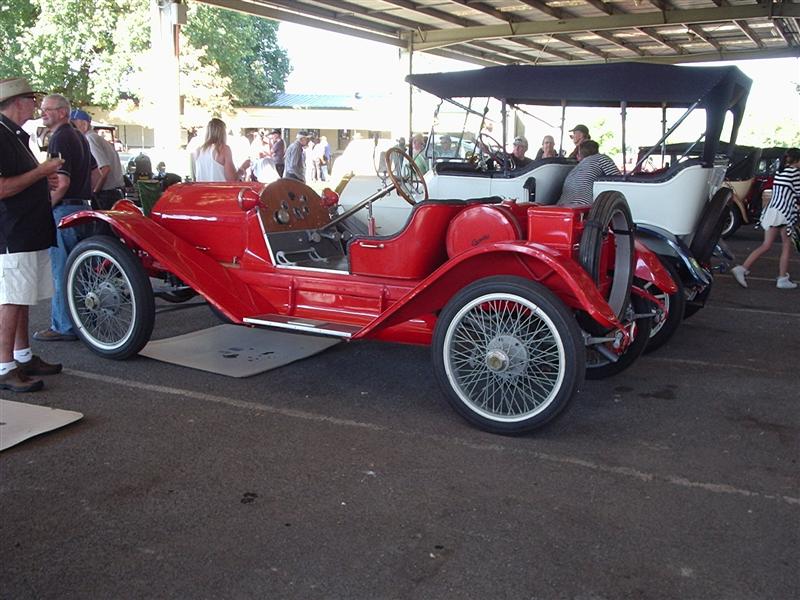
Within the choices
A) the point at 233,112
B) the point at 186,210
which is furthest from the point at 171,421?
the point at 233,112

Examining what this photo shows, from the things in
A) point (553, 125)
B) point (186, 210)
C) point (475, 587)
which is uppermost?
point (553, 125)

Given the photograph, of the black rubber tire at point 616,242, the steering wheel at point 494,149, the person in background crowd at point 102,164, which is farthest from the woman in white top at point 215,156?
the black rubber tire at point 616,242

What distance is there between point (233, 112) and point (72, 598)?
30620 mm

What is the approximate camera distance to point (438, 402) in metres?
4.34

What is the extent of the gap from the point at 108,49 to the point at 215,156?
72.5ft

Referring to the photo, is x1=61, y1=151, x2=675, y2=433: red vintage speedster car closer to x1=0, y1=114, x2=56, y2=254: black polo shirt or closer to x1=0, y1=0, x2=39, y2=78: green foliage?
x1=0, y1=114, x2=56, y2=254: black polo shirt

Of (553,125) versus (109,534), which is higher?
(553,125)

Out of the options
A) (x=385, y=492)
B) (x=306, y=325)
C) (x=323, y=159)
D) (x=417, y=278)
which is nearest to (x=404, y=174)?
(x=417, y=278)

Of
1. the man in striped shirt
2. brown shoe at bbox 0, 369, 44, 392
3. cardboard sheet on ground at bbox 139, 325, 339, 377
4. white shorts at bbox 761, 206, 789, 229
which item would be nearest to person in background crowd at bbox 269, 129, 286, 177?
the man in striped shirt

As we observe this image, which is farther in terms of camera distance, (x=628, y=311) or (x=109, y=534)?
(x=628, y=311)

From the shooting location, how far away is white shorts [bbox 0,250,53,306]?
13.7 feet

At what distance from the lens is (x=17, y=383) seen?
4.22 m

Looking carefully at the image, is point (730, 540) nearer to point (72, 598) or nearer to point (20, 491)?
point (72, 598)

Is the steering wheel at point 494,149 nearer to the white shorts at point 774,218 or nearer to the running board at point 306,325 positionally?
the white shorts at point 774,218
